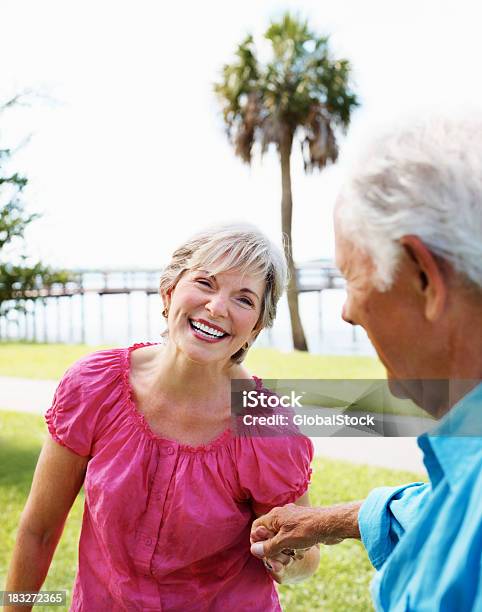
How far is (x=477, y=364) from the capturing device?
933 millimetres

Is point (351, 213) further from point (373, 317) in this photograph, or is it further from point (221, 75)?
point (221, 75)

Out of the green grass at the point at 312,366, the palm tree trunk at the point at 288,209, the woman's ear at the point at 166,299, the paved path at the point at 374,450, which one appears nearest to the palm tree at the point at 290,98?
the palm tree trunk at the point at 288,209

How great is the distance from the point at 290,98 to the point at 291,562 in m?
17.1

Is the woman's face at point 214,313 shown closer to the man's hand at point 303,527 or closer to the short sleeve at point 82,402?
the short sleeve at point 82,402

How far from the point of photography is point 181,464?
5.34ft

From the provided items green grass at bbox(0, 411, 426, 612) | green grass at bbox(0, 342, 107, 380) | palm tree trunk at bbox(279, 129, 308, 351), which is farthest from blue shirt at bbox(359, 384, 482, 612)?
palm tree trunk at bbox(279, 129, 308, 351)

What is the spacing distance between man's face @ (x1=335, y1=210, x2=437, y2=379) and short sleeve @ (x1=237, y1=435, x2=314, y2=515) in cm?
64

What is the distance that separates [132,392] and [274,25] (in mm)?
17798

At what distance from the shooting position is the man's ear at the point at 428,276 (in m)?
0.90

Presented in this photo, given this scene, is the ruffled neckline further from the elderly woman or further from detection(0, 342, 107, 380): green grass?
detection(0, 342, 107, 380): green grass

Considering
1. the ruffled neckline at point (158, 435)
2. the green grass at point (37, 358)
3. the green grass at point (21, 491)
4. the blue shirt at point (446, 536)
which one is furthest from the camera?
the green grass at point (37, 358)

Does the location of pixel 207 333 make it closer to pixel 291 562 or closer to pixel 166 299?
pixel 166 299

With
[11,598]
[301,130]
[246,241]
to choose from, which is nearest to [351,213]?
[246,241]

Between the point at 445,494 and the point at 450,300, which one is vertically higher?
the point at 450,300
